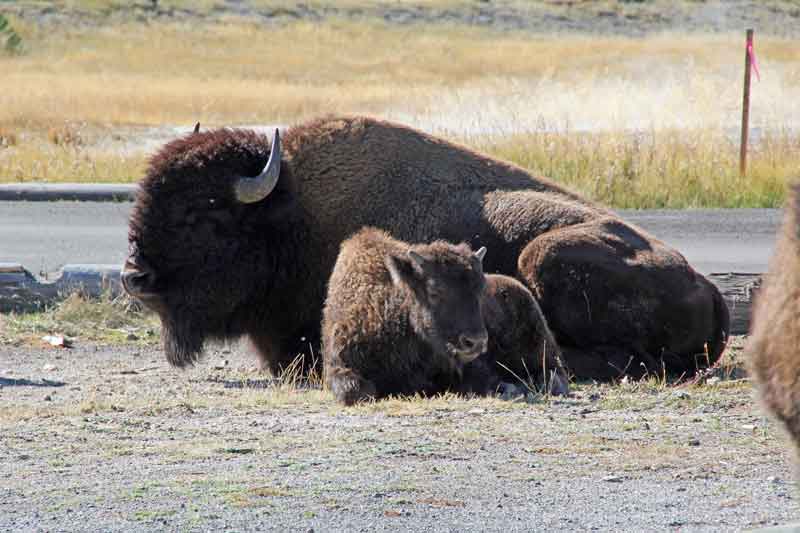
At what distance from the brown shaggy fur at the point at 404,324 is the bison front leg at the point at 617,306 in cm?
110

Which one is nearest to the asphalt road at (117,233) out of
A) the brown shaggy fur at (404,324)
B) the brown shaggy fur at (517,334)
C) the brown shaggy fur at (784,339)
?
the brown shaggy fur at (517,334)

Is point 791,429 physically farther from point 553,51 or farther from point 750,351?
point 553,51

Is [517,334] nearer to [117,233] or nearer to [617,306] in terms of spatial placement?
[617,306]

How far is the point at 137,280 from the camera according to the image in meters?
9.80

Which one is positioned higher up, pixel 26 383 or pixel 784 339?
pixel 784 339

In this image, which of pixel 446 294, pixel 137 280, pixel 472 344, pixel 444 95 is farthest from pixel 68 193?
pixel 444 95

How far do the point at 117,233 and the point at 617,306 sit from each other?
8489 mm

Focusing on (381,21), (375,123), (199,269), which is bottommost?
(381,21)

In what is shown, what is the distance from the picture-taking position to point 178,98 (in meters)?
41.6

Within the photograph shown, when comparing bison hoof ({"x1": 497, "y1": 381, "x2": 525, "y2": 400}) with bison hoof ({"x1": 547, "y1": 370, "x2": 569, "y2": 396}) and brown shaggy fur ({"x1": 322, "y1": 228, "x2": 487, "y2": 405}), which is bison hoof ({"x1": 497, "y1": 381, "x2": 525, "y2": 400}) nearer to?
bison hoof ({"x1": 547, "y1": 370, "x2": 569, "y2": 396})

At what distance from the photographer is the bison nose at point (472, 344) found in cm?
848

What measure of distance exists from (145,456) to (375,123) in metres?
4.59

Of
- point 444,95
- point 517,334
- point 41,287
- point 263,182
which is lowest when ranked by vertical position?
point 444,95

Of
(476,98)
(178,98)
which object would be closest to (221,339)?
(476,98)
